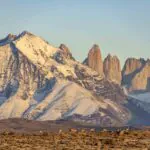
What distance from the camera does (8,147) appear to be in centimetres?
3250

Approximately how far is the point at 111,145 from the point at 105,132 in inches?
258

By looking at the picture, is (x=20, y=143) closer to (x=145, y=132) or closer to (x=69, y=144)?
(x=69, y=144)

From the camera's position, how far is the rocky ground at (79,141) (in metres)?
32.8

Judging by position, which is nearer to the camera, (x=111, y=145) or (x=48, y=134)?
(x=111, y=145)

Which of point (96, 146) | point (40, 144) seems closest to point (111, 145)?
point (96, 146)

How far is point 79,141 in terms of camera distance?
35125 mm

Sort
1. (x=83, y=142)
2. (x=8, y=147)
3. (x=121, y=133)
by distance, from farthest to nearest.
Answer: (x=121, y=133)
(x=83, y=142)
(x=8, y=147)

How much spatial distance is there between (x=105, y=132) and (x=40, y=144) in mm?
6908

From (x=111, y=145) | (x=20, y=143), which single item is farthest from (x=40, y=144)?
(x=111, y=145)

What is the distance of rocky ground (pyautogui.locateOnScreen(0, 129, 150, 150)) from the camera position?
3278 cm

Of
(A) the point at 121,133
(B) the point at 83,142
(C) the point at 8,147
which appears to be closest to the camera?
(C) the point at 8,147

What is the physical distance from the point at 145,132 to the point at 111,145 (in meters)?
7.13

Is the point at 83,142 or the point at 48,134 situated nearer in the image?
the point at 83,142

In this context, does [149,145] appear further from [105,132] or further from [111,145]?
[105,132]
